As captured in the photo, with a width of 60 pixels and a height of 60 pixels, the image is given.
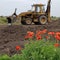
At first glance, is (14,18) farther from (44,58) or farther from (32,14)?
(44,58)

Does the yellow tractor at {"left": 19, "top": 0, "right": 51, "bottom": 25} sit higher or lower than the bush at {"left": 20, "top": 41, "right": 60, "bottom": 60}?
lower

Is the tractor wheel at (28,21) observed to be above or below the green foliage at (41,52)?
below

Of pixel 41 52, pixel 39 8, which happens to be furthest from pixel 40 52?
pixel 39 8

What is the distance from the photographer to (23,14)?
123 feet

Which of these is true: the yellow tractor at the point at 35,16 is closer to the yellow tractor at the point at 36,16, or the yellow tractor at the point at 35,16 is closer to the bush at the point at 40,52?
the yellow tractor at the point at 36,16

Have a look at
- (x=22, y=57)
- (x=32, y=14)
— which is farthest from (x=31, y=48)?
(x=32, y=14)

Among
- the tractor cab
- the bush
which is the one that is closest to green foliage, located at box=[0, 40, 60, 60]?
the bush

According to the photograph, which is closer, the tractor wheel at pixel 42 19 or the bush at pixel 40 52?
the bush at pixel 40 52

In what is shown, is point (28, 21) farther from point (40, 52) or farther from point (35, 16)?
point (40, 52)

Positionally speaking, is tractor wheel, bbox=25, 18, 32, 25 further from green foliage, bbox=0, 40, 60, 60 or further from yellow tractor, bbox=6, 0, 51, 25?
green foliage, bbox=0, 40, 60, 60

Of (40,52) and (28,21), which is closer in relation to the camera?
(40,52)

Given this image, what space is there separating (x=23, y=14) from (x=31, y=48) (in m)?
28.0

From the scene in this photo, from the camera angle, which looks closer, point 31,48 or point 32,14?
point 31,48

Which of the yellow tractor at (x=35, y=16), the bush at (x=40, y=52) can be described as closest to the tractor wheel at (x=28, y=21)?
the yellow tractor at (x=35, y=16)
